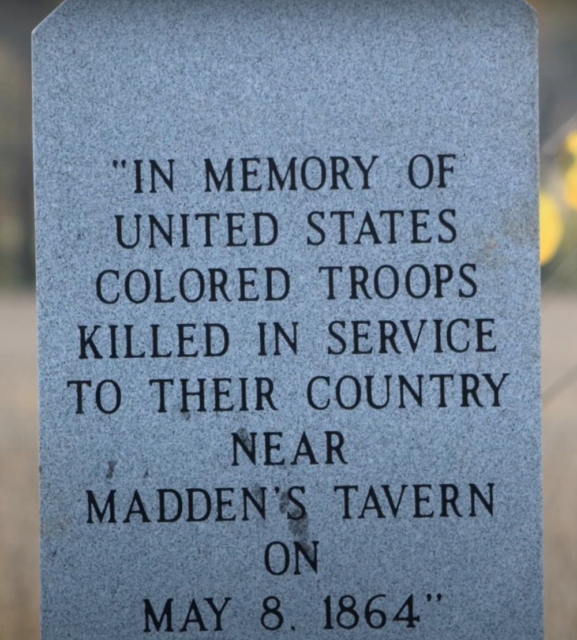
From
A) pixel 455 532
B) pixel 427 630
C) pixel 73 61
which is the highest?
pixel 73 61

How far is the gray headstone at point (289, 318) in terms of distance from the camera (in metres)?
3.85

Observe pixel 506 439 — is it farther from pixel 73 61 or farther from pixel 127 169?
pixel 73 61

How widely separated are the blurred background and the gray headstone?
0.97 ft

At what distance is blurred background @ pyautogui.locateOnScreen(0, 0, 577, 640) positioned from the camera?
4.19 meters

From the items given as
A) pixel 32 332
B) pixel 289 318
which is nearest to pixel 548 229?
pixel 289 318

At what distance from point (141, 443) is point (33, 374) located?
1217 cm

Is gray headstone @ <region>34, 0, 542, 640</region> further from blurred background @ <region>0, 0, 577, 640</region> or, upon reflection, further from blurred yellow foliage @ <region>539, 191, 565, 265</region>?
blurred background @ <region>0, 0, 577, 640</region>

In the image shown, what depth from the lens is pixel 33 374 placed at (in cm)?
1565

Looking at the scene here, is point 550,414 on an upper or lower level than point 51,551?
upper

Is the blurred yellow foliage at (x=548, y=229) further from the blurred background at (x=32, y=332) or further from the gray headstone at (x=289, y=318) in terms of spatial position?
the gray headstone at (x=289, y=318)

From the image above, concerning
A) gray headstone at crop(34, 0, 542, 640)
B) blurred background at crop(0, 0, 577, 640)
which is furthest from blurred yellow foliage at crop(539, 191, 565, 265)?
gray headstone at crop(34, 0, 542, 640)

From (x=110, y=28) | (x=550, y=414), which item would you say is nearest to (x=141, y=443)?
(x=110, y=28)

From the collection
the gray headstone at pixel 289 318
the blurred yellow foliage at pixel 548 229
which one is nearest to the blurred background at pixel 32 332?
the blurred yellow foliage at pixel 548 229

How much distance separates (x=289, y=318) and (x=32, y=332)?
18.0 metres
